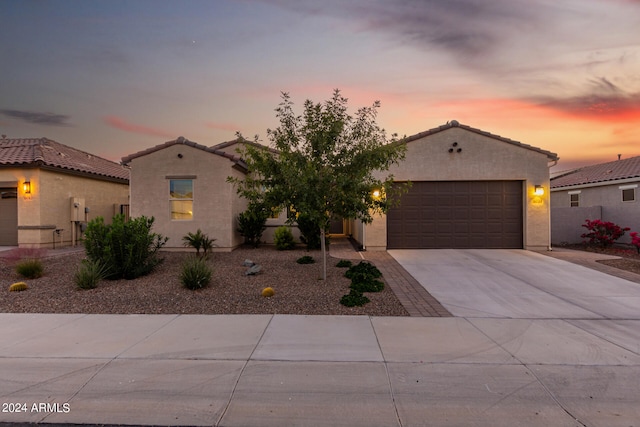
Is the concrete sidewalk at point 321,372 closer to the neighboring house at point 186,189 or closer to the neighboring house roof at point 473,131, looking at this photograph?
the neighboring house at point 186,189

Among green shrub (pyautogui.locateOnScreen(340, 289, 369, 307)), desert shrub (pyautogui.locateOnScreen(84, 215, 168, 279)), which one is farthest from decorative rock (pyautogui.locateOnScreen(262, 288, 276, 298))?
desert shrub (pyautogui.locateOnScreen(84, 215, 168, 279))

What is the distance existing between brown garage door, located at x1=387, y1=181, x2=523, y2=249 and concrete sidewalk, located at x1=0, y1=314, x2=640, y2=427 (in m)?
8.26

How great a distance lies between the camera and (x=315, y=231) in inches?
562

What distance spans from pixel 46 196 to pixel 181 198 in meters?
5.85

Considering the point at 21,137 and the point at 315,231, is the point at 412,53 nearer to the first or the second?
the point at 315,231

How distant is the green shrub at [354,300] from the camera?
21.1 feet

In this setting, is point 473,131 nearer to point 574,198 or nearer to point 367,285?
point 367,285

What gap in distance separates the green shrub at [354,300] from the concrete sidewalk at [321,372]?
742 mm

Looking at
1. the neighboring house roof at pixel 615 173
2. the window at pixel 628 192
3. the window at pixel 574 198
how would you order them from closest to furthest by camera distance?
the window at pixel 628 192
the neighboring house roof at pixel 615 173
the window at pixel 574 198

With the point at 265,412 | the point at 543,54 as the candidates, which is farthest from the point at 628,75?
the point at 265,412

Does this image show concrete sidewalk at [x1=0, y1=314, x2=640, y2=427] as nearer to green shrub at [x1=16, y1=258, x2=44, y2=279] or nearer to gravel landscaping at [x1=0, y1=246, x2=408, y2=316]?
gravel landscaping at [x1=0, y1=246, x2=408, y2=316]

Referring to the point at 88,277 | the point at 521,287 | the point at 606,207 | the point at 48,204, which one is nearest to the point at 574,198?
the point at 606,207

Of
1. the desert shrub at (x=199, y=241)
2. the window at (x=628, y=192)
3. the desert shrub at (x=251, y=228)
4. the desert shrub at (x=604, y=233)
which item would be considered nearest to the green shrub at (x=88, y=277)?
the desert shrub at (x=199, y=241)

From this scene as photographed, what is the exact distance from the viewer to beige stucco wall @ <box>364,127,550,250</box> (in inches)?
532
